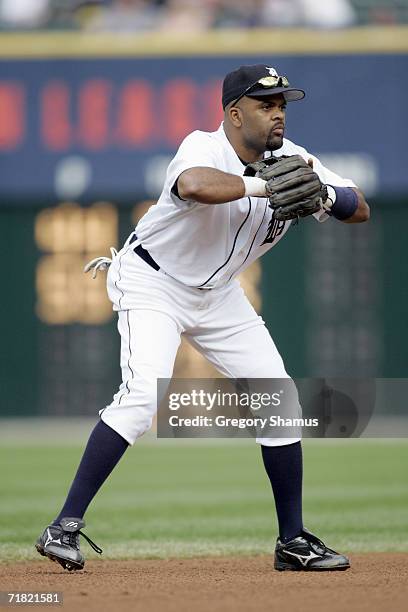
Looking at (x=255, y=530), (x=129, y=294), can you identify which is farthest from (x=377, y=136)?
(x=129, y=294)

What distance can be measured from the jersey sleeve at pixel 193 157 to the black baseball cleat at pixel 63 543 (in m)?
1.25

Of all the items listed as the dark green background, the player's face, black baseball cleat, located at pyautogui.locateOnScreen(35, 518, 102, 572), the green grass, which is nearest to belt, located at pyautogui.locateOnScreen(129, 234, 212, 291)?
the player's face

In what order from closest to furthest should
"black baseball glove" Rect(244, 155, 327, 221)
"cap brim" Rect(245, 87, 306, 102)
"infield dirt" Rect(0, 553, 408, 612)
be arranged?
"infield dirt" Rect(0, 553, 408, 612), "black baseball glove" Rect(244, 155, 327, 221), "cap brim" Rect(245, 87, 306, 102)

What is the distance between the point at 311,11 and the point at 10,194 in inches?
138

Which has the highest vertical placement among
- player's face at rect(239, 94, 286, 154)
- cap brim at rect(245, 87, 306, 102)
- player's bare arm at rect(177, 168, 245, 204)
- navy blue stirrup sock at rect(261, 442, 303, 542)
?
cap brim at rect(245, 87, 306, 102)

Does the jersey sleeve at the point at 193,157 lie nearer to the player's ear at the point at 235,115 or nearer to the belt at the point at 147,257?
the player's ear at the point at 235,115

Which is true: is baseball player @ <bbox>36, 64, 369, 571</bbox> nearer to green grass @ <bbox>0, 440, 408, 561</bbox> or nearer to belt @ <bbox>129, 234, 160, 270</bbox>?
belt @ <bbox>129, 234, 160, 270</bbox>

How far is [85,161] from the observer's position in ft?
40.3

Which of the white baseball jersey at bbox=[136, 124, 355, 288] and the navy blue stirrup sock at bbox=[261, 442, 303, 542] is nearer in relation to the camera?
the white baseball jersey at bbox=[136, 124, 355, 288]

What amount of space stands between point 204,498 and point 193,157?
165 inches

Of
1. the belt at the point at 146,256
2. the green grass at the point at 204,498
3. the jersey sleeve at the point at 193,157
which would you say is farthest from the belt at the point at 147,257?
the green grass at the point at 204,498

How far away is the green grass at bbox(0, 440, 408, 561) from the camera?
6191 mm

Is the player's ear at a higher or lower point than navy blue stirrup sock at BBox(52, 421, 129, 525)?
higher

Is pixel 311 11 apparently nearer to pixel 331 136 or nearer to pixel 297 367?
pixel 331 136
